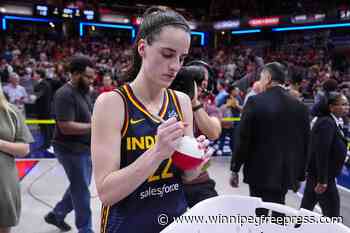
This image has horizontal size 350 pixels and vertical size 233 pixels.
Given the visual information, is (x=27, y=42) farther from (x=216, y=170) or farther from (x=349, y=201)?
(x=349, y=201)

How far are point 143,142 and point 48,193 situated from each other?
12.2ft

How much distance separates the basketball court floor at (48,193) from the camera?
140 inches

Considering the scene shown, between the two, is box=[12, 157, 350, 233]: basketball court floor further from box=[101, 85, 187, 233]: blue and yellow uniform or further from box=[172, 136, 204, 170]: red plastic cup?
box=[172, 136, 204, 170]: red plastic cup

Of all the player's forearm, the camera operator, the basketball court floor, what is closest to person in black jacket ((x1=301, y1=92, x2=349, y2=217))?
the basketball court floor

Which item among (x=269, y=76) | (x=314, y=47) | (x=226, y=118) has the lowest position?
(x=226, y=118)

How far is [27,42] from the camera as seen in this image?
61.7 ft

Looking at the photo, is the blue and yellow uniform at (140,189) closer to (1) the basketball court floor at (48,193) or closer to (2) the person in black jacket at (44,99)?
(1) the basketball court floor at (48,193)

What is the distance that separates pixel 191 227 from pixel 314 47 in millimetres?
21712

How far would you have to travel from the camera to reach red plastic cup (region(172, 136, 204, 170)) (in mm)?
1119

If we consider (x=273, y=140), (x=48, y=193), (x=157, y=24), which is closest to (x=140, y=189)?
(x=157, y=24)

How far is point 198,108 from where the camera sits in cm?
228

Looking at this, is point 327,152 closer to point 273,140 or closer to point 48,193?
point 273,140

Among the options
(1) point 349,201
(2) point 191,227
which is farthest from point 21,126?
(1) point 349,201

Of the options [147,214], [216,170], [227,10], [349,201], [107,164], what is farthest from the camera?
[227,10]
